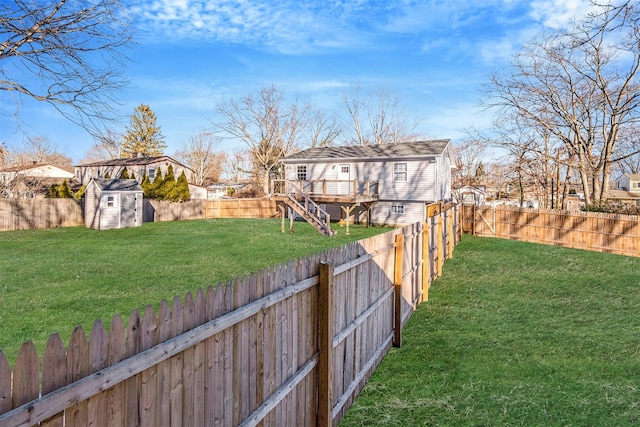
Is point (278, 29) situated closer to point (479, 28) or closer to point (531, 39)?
point (479, 28)

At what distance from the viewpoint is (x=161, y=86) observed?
24641 millimetres

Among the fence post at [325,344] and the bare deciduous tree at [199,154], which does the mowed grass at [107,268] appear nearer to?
the fence post at [325,344]

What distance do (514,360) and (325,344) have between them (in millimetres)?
3275

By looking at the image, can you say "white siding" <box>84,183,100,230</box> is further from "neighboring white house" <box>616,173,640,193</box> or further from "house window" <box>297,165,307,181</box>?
"neighboring white house" <box>616,173,640,193</box>

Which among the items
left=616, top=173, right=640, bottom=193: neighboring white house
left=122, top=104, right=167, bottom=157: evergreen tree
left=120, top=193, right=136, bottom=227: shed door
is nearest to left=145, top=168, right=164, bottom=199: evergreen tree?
left=120, top=193, right=136, bottom=227: shed door

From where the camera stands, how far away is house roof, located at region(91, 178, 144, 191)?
24275 millimetres

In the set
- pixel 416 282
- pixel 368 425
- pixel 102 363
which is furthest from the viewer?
pixel 416 282

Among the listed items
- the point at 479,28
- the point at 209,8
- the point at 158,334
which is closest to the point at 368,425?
the point at 158,334

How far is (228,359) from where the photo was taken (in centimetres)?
238

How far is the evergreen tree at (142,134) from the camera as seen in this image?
187 ft

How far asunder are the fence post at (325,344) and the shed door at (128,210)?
948 inches

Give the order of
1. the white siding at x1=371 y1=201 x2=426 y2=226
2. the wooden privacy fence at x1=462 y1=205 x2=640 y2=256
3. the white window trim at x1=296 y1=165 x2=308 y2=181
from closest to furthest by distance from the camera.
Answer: the wooden privacy fence at x1=462 y1=205 x2=640 y2=256 < the white siding at x1=371 y1=201 x2=426 y2=226 < the white window trim at x1=296 y1=165 x2=308 y2=181

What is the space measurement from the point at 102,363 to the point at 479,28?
61.9 ft

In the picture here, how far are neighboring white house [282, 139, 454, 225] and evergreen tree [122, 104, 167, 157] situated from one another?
122 feet
